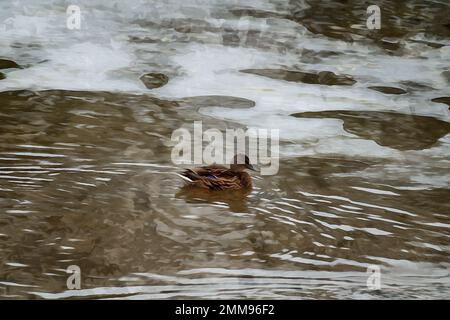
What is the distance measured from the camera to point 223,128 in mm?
8914

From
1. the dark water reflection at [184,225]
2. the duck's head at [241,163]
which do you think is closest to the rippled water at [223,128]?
the dark water reflection at [184,225]

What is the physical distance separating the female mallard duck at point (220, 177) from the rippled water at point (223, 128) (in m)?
0.10

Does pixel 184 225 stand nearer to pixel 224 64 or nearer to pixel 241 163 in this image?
pixel 241 163

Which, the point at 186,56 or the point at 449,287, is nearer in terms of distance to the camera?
the point at 449,287

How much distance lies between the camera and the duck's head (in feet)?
24.7

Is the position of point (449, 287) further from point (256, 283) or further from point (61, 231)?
point (61, 231)

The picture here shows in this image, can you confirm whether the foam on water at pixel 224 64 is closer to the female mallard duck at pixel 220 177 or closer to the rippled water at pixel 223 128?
the rippled water at pixel 223 128

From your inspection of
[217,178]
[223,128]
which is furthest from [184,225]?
[223,128]

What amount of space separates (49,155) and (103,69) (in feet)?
9.41

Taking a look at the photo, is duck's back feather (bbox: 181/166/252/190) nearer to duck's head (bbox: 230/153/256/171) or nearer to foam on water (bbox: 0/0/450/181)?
duck's head (bbox: 230/153/256/171)
